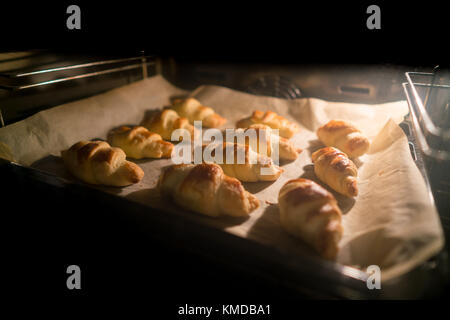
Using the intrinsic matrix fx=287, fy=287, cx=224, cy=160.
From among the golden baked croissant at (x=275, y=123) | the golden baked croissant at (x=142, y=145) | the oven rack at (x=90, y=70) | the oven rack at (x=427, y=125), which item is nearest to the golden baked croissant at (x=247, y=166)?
the golden baked croissant at (x=142, y=145)

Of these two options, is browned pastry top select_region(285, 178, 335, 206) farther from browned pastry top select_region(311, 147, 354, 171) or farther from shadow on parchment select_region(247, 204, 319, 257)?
browned pastry top select_region(311, 147, 354, 171)

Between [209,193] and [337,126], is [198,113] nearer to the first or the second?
[337,126]

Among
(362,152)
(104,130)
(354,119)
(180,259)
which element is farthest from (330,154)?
(104,130)

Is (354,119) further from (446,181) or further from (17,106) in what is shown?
(17,106)

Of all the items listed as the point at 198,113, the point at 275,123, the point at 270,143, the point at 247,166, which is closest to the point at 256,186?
the point at 247,166

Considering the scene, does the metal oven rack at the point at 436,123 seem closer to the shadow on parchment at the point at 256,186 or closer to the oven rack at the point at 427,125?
the oven rack at the point at 427,125

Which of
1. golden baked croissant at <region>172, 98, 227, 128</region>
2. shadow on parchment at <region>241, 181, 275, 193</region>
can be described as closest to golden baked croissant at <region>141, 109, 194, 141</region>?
golden baked croissant at <region>172, 98, 227, 128</region>
